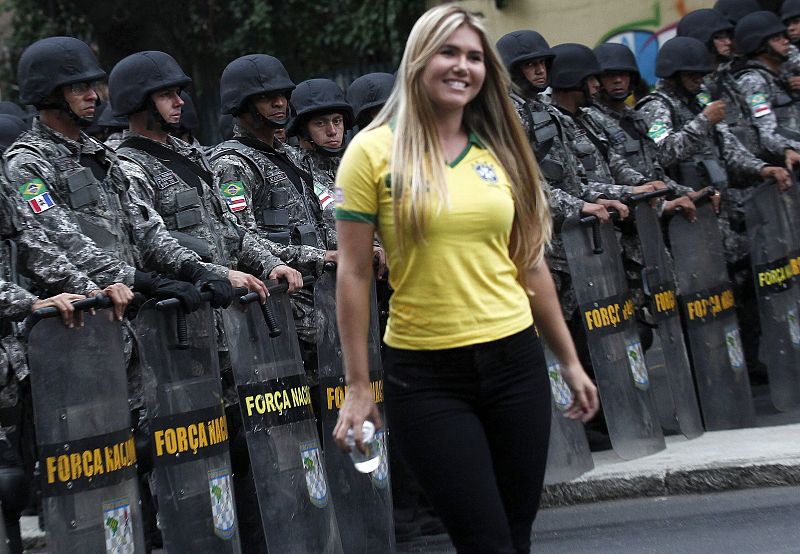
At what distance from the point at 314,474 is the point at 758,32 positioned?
18.8 ft

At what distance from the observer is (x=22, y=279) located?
5.86 meters

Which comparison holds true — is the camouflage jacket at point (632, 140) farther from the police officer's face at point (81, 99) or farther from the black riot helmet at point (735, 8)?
the police officer's face at point (81, 99)

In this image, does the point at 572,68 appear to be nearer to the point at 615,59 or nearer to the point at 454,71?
the point at 615,59

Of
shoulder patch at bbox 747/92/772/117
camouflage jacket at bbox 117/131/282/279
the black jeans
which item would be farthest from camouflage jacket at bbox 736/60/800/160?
the black jeans

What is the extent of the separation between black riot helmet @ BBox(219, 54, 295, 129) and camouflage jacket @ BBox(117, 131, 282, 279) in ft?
1.64

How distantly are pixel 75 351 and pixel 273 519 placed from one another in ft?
3.57

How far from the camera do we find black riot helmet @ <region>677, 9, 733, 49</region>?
10.3 meters

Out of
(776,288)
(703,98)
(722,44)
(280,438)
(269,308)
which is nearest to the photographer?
(280,438)

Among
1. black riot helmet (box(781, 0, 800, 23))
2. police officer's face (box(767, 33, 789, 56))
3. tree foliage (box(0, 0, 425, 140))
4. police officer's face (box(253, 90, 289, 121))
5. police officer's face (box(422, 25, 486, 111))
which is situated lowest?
police officer's face (box(422, 25, 486, 111))

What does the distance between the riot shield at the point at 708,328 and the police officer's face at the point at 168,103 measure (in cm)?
285

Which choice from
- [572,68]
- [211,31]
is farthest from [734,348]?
[211,31]

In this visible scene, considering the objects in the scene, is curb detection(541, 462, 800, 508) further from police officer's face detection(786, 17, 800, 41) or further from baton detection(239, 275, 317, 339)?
police officer's face detection(786, 17, 800, 41)

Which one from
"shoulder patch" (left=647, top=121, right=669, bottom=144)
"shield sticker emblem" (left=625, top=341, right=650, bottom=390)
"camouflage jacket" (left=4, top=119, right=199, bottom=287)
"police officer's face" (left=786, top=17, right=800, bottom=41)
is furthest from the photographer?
"police officer's face" (left=786, top=17, right=800, bottom=41)

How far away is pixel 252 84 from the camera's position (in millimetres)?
6980
